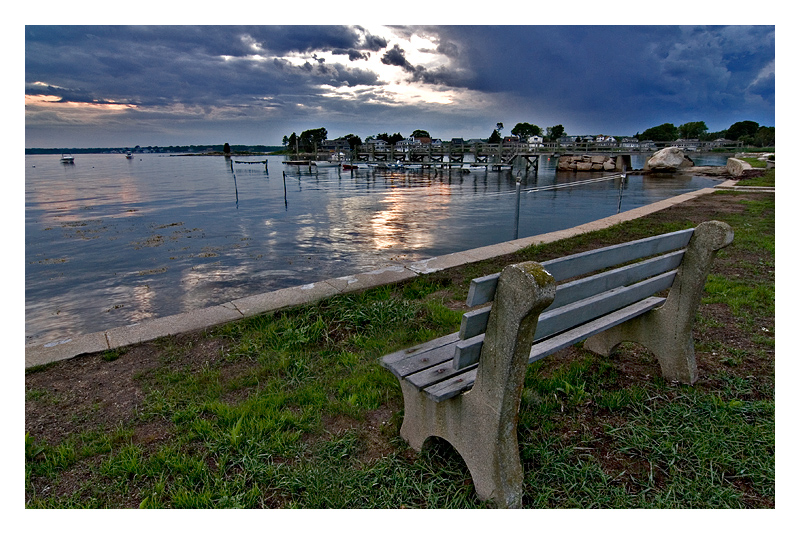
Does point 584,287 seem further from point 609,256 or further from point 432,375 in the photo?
point 432,375

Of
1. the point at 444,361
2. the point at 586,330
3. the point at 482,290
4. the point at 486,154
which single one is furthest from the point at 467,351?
the point at 486,154

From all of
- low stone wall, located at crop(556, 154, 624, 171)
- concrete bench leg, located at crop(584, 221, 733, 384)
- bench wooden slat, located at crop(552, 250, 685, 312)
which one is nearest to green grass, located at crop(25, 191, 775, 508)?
concrete bench leg, located at crop(584, 221, 733, 384)

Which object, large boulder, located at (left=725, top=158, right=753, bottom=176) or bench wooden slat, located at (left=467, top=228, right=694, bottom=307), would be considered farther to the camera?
large boulder, located at (left=725, top=158, right=753, bottom=176)

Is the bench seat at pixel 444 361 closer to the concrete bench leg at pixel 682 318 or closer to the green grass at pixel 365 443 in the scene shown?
the concrete bench leg at pixel 682 318

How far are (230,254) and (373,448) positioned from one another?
7913 mm

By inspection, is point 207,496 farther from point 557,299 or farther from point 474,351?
point 557,299

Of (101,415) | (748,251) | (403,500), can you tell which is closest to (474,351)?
(403,500)

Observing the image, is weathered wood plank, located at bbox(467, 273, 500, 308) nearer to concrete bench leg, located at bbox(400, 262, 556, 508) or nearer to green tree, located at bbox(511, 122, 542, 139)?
concrete bench leg, located at bbox(400, 262, 556, 508)

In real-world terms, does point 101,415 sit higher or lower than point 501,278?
lower

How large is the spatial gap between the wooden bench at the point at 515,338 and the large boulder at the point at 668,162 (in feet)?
119

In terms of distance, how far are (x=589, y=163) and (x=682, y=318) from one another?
1689 inches

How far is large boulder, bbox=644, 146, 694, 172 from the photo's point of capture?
33594 mm

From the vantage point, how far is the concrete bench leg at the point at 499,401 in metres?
1.73

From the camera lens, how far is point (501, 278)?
1.78 metres
